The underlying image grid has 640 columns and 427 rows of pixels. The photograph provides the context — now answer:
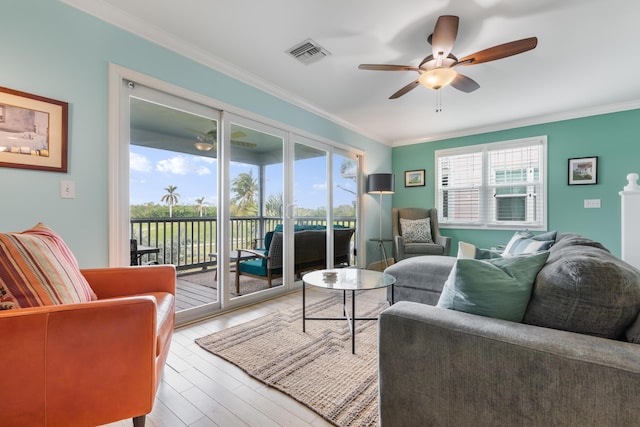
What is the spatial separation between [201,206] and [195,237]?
1.38m

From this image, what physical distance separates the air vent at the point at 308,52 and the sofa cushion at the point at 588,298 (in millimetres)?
2335

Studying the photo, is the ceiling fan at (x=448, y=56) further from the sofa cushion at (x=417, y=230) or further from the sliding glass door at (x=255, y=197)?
the sofa cushion at (x=417, y=230)

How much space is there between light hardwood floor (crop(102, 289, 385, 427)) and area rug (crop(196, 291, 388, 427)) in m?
0.06

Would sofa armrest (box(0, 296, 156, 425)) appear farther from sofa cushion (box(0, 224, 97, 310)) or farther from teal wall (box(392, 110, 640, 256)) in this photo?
teal wall (box(392, 110, 640, 256))

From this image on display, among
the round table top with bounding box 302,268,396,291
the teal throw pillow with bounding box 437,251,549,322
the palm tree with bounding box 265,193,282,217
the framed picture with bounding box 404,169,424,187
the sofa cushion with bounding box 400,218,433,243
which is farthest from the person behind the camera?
the framed picture with bounding box 404,169,424,187

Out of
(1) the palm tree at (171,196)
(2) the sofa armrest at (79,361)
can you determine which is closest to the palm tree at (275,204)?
(1) the palm tree at (171,196)

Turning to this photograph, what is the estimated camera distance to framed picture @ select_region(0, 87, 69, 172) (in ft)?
5.37

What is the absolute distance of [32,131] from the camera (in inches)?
67.6

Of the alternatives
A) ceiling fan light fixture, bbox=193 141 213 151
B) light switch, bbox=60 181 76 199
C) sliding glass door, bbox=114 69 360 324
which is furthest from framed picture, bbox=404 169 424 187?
A: light switch, bbox=60 181 76 199

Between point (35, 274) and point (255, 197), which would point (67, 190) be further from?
point (255, 197)

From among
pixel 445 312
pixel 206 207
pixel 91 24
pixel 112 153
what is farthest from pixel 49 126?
pixel 445 312

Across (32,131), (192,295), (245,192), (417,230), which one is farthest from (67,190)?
(417,230)

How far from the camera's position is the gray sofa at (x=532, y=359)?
71cm

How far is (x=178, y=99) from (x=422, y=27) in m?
2.08
